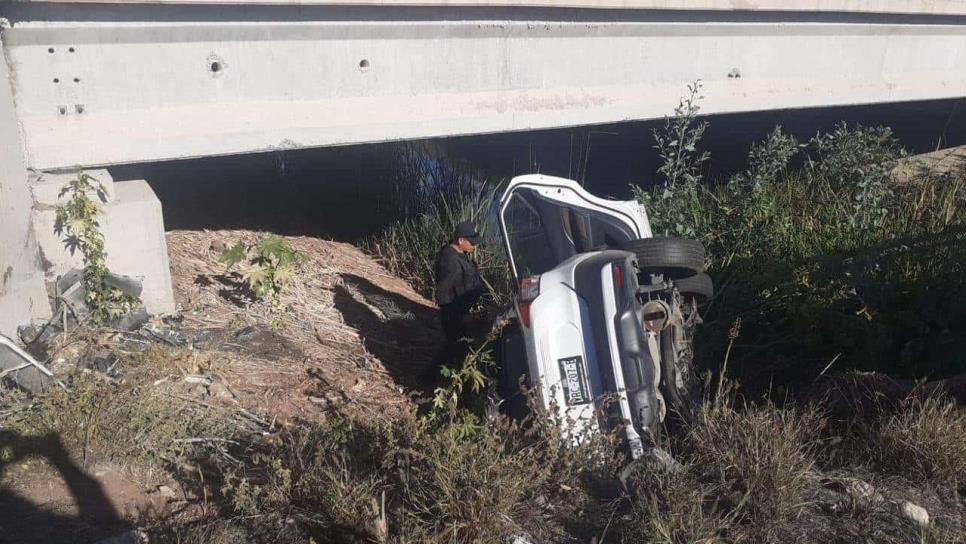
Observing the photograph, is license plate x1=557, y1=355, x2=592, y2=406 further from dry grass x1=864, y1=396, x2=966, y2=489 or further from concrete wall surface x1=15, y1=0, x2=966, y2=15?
concrete wall surface x1=15, y1=0, x2=966, y2=15

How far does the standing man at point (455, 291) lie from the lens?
6.88 m

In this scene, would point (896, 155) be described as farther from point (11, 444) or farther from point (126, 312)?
point (11, 444)

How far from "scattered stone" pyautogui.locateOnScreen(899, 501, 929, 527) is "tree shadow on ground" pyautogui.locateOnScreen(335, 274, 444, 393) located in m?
3.53

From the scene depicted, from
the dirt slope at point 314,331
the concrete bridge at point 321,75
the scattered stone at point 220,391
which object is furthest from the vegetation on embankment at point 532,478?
the concrete bridge at point 321,75

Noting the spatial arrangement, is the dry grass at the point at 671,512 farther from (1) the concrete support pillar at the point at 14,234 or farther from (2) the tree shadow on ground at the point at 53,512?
(1) the concrete support pillar at the point at 14,234

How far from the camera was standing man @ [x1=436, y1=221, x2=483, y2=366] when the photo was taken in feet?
22.6

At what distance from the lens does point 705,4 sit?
8.30m

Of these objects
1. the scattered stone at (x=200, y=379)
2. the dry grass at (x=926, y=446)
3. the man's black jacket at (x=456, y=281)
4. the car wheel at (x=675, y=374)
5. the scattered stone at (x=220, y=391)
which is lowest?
the dry grass at (x=926, y=446)

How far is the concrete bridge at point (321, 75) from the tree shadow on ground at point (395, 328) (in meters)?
1.62

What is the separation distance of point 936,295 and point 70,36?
6665mm

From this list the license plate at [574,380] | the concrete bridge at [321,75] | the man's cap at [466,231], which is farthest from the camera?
the man's cap at [466,231]

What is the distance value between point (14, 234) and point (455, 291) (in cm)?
315

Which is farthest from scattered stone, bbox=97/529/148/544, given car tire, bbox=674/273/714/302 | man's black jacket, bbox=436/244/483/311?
car tire, bbox=674/273/714/302

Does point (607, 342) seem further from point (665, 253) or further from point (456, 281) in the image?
point (456, 281)
